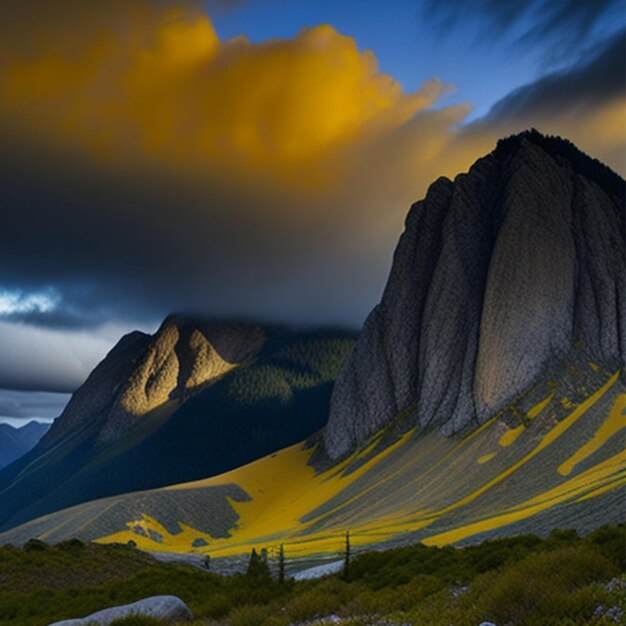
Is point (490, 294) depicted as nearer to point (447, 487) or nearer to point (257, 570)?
point (447, 487)

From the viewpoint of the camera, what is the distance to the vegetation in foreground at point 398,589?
1266 centimetres

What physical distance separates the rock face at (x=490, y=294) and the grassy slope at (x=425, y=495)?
7.14 meters

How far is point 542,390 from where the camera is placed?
94688 millimetres

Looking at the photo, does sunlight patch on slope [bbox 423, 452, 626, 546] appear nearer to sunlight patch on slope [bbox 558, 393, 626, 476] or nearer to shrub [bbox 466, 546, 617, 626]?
sunlight patch on slope [bbox 558, 393, 626, 476]

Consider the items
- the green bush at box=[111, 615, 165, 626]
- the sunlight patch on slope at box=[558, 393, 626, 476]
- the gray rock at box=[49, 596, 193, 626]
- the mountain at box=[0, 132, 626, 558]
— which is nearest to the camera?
the green bush at box=[111, 615, 165, 626]

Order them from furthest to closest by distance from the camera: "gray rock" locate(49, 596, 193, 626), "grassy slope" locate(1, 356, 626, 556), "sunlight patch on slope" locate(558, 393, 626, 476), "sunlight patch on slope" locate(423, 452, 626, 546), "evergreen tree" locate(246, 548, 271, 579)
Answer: "sunlight patch on slope" locate(558, 393, 626, 476) < "grassy slope" locate(1, 356, 626, 556) < "sunlight patch on slope" locate(423, 452, 626, 546) < "evergreen tree" locate(246, 548, 271, 579) < "gray rock" locate(49, 596, 193, 626)

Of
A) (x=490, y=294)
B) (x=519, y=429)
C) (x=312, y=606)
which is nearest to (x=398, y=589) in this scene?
(x=312, y=606)

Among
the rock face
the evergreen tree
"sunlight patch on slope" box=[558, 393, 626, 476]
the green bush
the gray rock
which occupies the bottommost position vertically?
"sunlight patch on slope" box=[558, 393, 626, 476]

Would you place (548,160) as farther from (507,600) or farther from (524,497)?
(507,600)

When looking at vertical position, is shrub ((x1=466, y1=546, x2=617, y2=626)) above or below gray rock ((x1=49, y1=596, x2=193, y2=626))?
above


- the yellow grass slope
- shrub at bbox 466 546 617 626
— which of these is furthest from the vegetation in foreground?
the yellow grass slope

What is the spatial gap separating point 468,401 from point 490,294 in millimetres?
21443

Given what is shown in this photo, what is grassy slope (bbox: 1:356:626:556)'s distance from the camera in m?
64.2

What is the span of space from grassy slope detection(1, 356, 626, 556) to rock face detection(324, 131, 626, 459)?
7143mm
